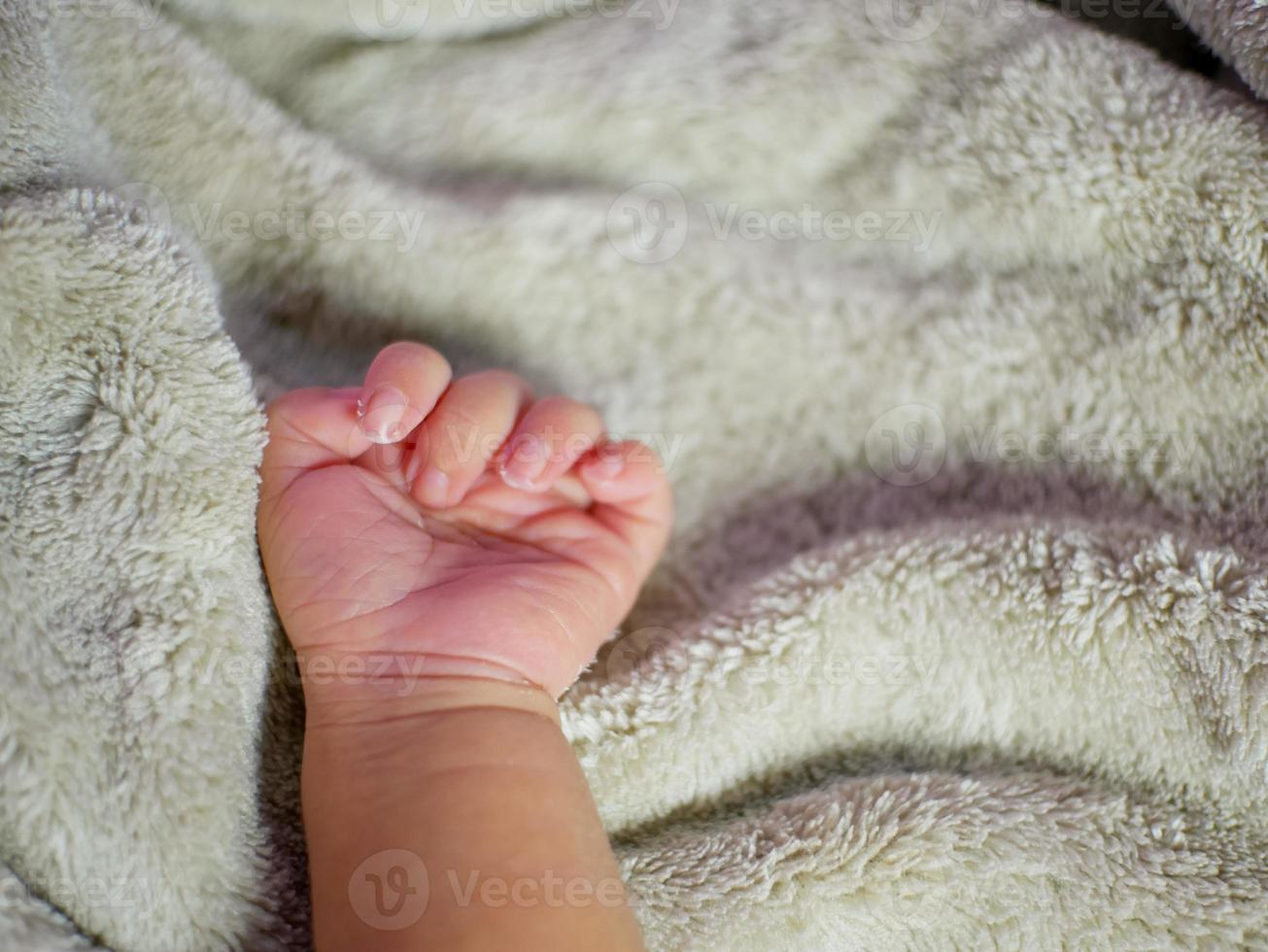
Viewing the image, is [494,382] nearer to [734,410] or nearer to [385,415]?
[385,415]

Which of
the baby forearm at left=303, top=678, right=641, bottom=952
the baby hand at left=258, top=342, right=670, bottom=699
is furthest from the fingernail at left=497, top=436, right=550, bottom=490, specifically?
the baby forearm at left=303, top=678, right=641, bottom=952

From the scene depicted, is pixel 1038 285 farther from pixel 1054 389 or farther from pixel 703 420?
pixel 703 420

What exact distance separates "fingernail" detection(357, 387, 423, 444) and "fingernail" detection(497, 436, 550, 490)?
0.07 metres

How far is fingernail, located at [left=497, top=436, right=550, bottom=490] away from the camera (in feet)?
2.18

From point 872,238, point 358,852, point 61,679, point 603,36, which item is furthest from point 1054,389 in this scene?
point 61,679

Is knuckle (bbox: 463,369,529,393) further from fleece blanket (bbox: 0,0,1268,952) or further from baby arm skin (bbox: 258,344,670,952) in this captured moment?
fleece blanket (bbox: 0,0,1268,952)

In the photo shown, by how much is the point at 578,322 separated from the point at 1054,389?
397mm

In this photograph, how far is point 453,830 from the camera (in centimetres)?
55

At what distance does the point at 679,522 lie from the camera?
80 centimetres

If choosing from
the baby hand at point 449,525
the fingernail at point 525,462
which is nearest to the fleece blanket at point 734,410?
the baby hand at point 449,525

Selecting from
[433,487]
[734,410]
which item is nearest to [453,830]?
[433,487]

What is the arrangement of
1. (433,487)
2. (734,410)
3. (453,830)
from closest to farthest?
(453,830) < (433,487) < (734,410)

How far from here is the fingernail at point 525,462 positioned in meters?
0.66

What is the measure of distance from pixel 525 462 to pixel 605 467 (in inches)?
2.3
